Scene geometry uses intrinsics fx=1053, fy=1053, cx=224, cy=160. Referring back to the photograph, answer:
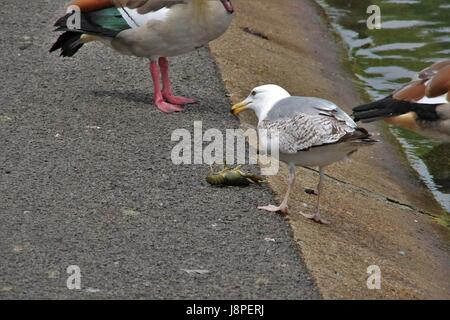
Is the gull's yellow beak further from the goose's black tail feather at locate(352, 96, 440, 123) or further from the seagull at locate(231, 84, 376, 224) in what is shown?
the goose's black tail feather at locate(352, 96, 440, 123)

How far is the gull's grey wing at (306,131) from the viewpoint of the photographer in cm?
689

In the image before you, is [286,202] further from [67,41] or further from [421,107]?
[67,41]

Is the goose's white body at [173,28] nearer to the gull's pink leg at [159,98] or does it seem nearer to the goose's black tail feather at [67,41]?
the gull's pink leg at [159,98]

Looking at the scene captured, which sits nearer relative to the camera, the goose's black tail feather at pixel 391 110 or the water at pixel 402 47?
the goose's black tail feather at pixel 391 110

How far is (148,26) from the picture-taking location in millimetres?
9211

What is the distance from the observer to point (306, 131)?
700 cm

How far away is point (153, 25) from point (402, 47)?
20.5ft

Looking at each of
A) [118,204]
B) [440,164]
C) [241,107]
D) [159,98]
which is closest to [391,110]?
[241,107]

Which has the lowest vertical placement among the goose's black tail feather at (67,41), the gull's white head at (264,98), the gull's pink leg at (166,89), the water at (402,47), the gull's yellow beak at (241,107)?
the water at (402,47)

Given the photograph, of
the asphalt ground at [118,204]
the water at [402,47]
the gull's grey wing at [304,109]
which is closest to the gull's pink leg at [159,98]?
the asphalt ground at [118,204]

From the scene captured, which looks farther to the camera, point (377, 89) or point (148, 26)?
point (377, 89)

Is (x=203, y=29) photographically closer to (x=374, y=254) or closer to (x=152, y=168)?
(x=152, y=168)

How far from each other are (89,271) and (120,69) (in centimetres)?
470
